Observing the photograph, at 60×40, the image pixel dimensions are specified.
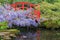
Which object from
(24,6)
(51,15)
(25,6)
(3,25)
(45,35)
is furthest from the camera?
(25,6)

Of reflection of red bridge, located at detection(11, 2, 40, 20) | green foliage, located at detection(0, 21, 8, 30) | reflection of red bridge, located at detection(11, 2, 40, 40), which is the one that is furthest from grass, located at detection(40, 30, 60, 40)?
green foliage, located at detection(0, 21, 8, 30)

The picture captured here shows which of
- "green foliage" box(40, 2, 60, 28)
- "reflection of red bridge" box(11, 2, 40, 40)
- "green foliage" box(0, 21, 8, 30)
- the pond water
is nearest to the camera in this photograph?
"green foliage" box(0, 21, 8, 30)

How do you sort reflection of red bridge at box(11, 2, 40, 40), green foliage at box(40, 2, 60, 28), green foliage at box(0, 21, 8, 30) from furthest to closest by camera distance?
1. reflection of red bridge at box(11, 2, 40, 40)
2. green foliage at box(40, 2, 60, 28)
3. green foliage at box(0, 21, 8, 30)

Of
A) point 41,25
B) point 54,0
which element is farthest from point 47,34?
point 54,0

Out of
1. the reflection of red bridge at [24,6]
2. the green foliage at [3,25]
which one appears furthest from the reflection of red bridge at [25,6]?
the green foliage at [3,25]

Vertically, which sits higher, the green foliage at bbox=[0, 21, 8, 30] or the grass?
the green foliage at bbox=[0, 21, 8, 30]

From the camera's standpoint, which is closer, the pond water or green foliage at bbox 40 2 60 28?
the pond water

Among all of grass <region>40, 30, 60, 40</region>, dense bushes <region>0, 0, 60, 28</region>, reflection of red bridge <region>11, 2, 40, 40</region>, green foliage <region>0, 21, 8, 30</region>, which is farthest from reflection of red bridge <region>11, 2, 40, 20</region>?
green foliage <region>0, 21, 8, 30</region>

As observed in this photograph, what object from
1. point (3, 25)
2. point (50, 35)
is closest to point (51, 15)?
point (50, 35)

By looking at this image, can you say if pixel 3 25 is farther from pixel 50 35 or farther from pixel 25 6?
pixel 25 6

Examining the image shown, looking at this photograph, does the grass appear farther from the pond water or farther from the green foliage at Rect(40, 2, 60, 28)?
the green foliage at Rect(40, 2, 60, 28)

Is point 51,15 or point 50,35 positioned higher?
point 51,15

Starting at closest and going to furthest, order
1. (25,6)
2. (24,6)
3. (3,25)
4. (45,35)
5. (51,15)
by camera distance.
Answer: (3,25) → (45,35) → (51,15) → (24,6) → (25,6)

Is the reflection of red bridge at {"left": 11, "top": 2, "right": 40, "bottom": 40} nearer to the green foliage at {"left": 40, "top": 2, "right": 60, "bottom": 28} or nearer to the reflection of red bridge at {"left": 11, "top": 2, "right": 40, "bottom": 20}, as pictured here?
the reflection of red bridge at {"left": 11, "top": 2, "right": 40, "bottom": 20}
